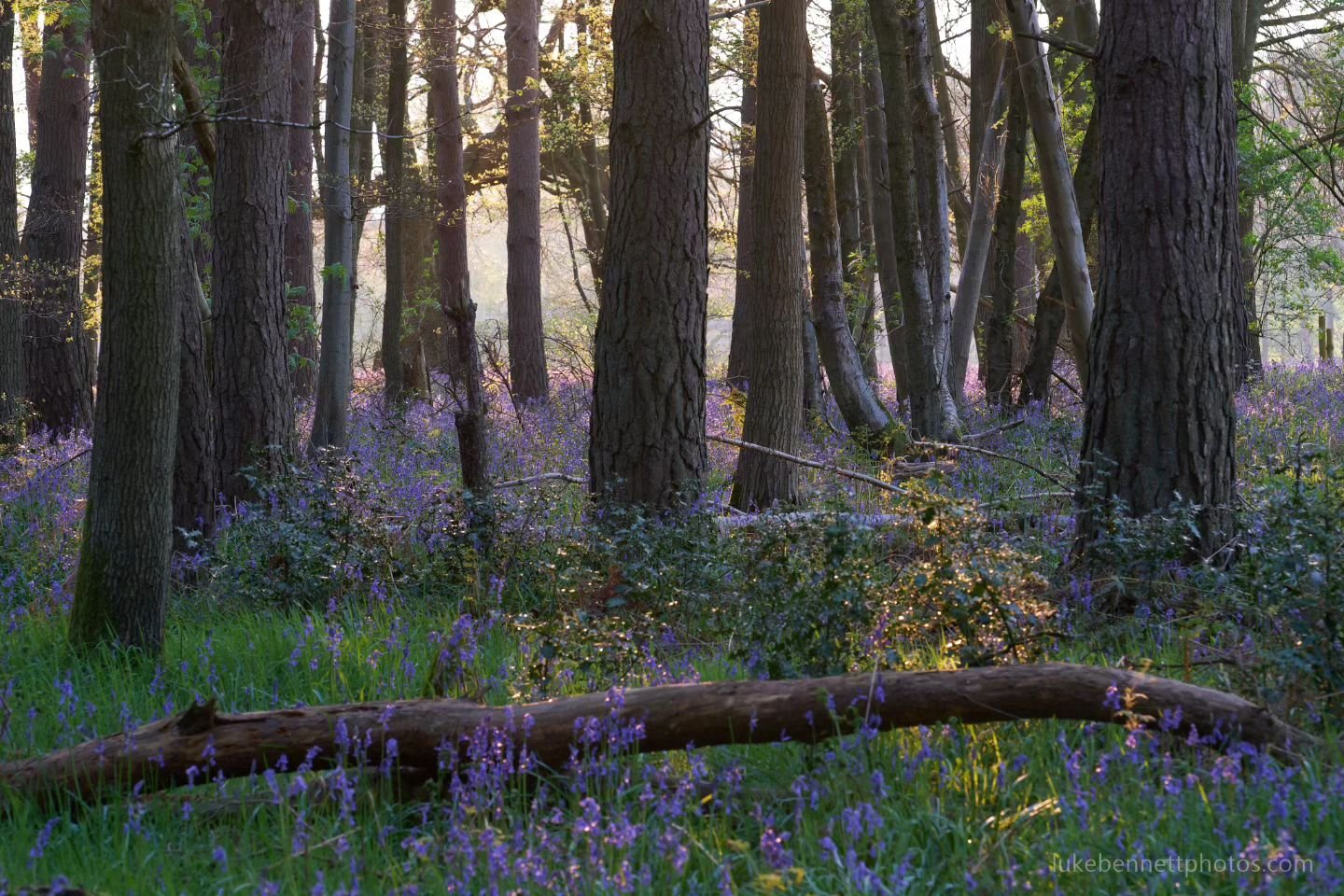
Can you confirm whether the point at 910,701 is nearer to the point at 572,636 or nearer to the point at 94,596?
the point at 572,636

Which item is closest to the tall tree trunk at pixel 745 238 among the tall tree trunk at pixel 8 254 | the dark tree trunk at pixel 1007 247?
the dark tree trunk at pixel 1007 247

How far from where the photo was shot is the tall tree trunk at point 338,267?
472 inches

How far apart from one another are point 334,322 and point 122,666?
285 inches

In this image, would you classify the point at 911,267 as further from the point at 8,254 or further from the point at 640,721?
the point at 8,254

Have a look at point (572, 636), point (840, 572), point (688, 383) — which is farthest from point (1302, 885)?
point (688, 383)

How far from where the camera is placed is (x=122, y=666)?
17.9 ft

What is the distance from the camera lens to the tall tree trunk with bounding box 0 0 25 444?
14.1m

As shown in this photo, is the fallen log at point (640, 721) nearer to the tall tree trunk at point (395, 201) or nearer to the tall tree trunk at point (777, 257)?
the tall tree trunk at point (777, 257)

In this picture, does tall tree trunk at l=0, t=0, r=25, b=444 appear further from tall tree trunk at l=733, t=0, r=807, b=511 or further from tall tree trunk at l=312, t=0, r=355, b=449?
tall tree trunk at l=733, t=0, r=807, b=511

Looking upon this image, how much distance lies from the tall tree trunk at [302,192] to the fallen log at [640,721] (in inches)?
350

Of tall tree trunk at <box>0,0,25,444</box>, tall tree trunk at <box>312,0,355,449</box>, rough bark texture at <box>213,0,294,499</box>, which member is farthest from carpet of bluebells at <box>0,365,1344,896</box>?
tall tree trunk at <box>0,0,25,444</box>

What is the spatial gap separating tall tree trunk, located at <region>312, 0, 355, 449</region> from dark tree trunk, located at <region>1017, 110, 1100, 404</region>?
7.88m

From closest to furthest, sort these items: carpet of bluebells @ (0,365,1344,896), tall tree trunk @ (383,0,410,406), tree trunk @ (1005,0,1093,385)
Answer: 1. carpet of bluebells @ (0,365,1344,896)
2. tree trunk @ (1005,0,1093,385)
3. tall tree trunk @ (383,0,410,406)

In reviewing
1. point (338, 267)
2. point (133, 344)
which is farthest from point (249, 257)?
point (133, 344)
